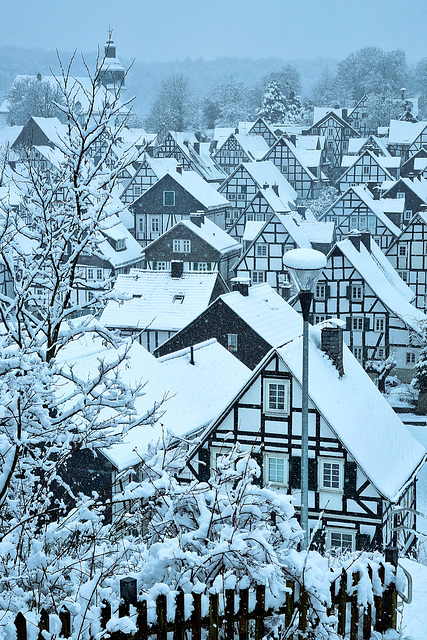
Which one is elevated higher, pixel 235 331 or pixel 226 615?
pixel 235 331

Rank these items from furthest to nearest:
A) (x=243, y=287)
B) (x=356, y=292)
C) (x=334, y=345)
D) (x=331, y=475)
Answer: (x=356, y=292), (x=243, y=287), (x=334, y=345), (x=331, y=475)

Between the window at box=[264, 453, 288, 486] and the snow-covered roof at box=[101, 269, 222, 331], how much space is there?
1654 cm

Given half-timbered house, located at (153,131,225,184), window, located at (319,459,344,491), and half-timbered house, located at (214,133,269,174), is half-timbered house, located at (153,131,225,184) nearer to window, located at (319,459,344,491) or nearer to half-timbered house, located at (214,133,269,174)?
half-timbered house, located at (214,133,269,174)

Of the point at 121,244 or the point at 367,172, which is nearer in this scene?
the point at 121,244

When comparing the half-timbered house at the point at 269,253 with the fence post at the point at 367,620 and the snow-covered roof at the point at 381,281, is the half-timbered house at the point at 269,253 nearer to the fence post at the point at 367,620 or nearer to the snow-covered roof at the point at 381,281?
the snow-covered roof at the point at 381,281

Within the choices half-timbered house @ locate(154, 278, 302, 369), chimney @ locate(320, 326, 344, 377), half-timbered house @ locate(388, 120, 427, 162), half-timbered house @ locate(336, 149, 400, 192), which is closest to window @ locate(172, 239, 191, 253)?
half-timbered house @ locate(154, 278, 302, 369)

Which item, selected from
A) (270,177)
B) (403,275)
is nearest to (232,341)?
(403,275)

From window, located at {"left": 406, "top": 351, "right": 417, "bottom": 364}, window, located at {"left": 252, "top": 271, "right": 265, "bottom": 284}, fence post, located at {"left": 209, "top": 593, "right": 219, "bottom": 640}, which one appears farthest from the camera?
window, located at {"left": 252, "top": 271, "right": 265, "bottom": 284}

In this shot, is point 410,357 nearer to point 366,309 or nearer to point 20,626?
point 366,309

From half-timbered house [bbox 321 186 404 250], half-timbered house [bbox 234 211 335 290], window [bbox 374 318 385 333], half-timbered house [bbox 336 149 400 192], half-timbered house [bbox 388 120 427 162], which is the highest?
half-timbered house [bbox 388 120 427 162]

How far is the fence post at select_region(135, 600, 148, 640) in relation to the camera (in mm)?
4574

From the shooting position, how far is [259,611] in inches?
190

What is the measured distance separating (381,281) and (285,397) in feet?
69.2

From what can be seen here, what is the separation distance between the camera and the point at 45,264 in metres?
8.95
